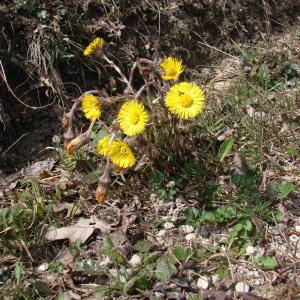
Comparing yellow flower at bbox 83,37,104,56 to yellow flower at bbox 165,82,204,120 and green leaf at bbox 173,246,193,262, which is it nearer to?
yellow flower at bbox 165,82,204,120

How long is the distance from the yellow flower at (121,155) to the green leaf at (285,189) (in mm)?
653

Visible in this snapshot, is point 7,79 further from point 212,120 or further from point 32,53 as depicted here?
point 212,120

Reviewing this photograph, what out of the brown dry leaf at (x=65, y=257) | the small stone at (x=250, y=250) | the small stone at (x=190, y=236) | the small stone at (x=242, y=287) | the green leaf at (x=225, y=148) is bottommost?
the small stone at (x=242, y=287)

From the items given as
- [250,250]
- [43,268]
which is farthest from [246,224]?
[43,268]

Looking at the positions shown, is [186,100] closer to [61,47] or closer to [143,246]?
[143,246]

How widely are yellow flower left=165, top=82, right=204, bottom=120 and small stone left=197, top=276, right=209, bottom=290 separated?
2.04 ft

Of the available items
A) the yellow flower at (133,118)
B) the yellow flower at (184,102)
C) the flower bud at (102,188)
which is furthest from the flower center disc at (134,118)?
the flower bud at (102,188)

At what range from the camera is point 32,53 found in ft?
8.66

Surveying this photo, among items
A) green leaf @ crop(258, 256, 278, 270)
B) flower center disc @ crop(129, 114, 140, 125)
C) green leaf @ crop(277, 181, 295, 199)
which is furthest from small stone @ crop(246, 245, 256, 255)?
flower center disc @ crop(129, 114, 140, 125)

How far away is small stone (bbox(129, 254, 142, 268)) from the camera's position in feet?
6.66

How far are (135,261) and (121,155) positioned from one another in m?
0.42

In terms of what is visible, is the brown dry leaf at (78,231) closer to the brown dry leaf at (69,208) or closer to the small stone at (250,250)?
the brown dry leaf at (69,208)

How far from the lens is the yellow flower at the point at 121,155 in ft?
6.73

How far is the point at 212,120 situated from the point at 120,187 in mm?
593
